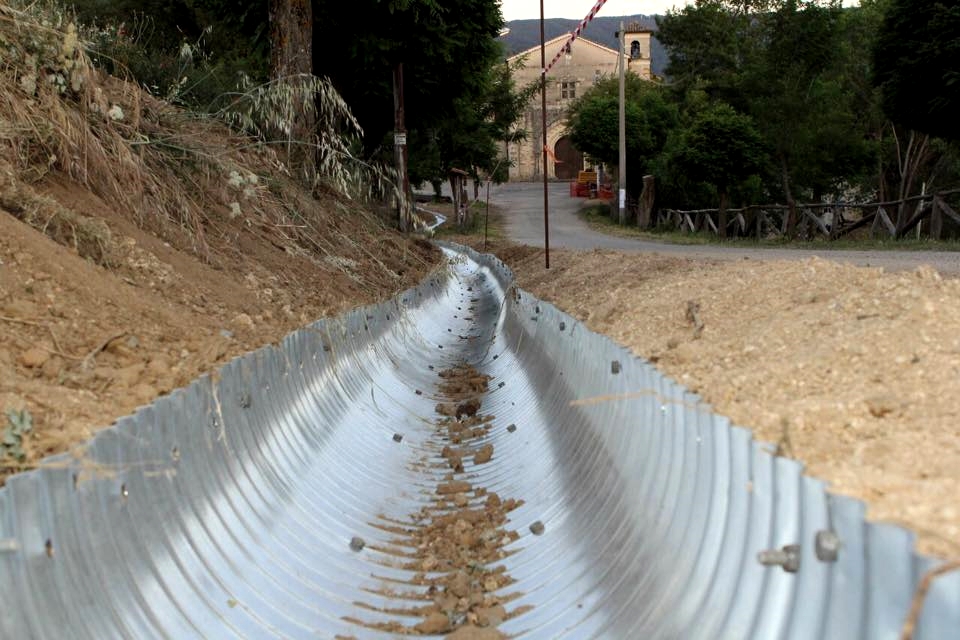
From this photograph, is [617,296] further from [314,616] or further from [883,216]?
[883,216]

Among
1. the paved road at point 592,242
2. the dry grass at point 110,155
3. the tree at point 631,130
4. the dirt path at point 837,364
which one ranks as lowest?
the paved road at point 592,242

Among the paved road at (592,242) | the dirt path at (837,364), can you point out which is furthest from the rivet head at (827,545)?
the paved road at (592,242)

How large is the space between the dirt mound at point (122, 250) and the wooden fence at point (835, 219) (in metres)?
13.7

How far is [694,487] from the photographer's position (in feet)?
13.1

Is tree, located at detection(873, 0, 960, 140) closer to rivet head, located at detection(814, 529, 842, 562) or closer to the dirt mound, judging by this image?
the dirt mound

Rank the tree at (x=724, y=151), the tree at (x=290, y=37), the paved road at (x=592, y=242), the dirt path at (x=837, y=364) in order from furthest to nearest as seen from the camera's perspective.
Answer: the tree at (x=724, y=151) < the tree at (x=290, y=37) < the paved road at (x=592, y=242) < the dirt path at (x=837, y=364)

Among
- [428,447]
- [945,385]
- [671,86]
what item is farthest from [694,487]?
[671,86]

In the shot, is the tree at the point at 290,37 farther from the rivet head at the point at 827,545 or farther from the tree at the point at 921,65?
the rivet head at the point at 827,545

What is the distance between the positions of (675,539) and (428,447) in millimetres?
4253

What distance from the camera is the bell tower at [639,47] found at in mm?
85025

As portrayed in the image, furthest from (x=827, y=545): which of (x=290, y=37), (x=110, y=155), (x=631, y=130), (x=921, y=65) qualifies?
(x=631, y=130)

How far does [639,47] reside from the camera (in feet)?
288

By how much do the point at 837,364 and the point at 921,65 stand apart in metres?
20.2

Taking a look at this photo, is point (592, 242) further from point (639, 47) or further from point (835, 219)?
point (639, 47)
